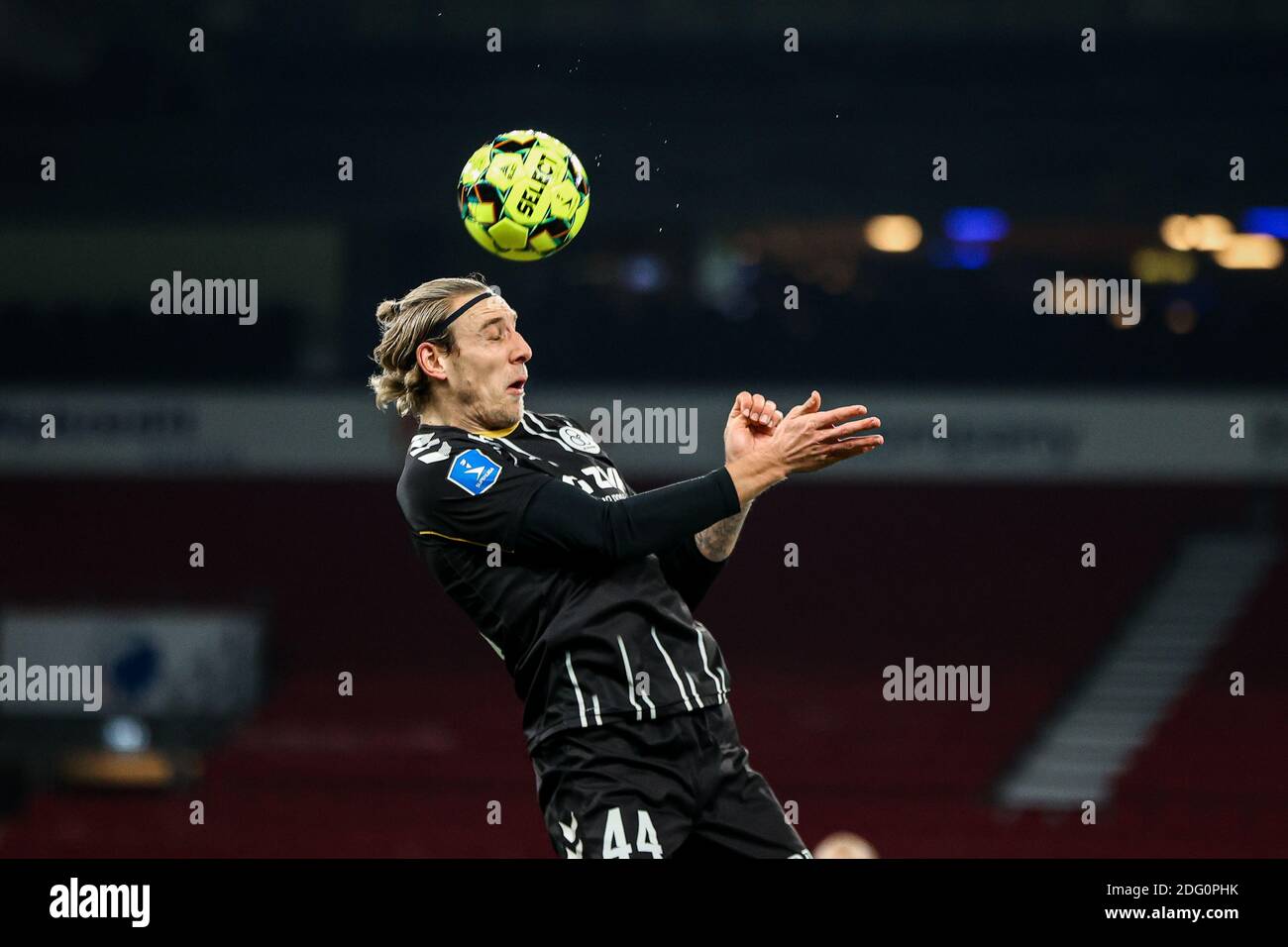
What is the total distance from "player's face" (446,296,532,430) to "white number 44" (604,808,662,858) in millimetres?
1058

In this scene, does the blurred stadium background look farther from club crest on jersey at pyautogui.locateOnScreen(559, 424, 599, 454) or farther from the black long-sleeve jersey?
the black long-sleeve jersey

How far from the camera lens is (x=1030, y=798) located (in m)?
13.4

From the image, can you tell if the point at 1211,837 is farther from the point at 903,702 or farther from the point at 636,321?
the point at 636,321

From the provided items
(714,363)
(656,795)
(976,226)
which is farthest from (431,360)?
(976,226)

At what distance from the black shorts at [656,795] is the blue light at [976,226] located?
38.3ft

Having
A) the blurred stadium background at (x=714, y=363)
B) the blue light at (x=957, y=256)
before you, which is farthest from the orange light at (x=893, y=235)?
the blue light at (x=957, y=256)

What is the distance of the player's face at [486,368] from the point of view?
4203mm

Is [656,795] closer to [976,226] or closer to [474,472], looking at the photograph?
[474,472]

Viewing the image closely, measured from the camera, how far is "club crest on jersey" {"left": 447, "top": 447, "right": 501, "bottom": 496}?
4.07 metres

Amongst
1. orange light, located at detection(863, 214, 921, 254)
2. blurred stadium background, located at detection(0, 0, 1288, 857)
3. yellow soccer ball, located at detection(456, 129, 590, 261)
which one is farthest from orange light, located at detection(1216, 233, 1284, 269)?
yellow soccer ball, located at detection(456, 129, 590, 261)

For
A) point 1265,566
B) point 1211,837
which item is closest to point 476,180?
point 1211,837

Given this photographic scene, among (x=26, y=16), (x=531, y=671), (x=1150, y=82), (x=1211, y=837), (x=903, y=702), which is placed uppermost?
(x=26, y=16)
